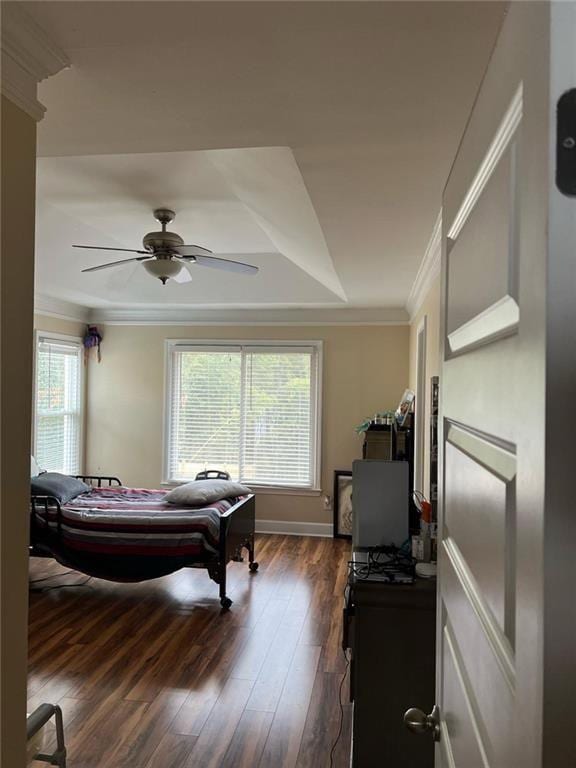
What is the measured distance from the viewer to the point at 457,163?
41.3 inches

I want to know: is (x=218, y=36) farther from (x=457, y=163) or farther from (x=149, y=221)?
(x=149, y=221)

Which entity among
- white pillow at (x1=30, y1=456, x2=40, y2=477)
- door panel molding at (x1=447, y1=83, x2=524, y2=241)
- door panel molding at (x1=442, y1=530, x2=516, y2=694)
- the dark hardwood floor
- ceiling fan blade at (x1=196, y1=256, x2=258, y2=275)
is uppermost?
ceiling fan blade at (x1=196, y1=256, x2=258, y2=275)

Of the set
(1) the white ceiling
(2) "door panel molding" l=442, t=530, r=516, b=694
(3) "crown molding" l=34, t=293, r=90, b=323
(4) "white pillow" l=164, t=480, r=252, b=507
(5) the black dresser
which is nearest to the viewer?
(2) "door panel molding" l=442, t=530, r=516, b=694

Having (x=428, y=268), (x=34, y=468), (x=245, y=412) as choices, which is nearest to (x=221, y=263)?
(x=428, y=268)

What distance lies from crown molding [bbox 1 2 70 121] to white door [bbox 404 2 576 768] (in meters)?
0.94

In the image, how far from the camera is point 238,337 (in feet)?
19.8

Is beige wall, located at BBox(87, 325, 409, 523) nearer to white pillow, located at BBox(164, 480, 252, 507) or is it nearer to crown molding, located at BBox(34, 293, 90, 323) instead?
crown molding, located at BBox(34, 293, 90, 323)

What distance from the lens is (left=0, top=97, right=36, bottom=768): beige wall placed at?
1185 millimetres

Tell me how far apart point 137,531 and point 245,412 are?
2.37 metres

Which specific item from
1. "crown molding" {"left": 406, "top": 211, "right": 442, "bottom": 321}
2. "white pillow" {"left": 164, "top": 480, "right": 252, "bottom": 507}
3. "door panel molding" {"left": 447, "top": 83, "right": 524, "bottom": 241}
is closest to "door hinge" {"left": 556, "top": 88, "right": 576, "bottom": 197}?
"door panel molding" {"left": 447, "top": 83, "right": 524, "bottom": 241}

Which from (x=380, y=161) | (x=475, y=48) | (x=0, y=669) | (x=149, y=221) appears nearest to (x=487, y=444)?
(x=475, y=48)

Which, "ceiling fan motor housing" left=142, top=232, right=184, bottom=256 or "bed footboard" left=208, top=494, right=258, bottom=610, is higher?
"ceiling fan motor housing" left=142, top=232, right=184, bottom=256

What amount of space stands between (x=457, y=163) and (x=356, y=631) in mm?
1692

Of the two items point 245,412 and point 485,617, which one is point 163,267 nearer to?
point 245,412
